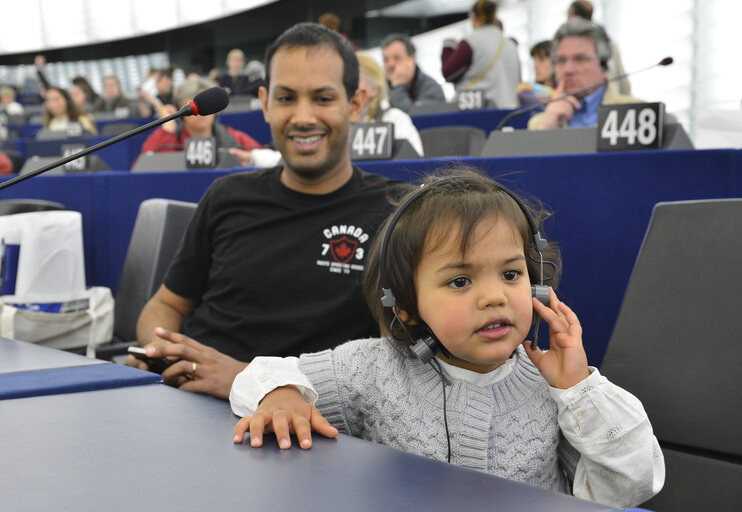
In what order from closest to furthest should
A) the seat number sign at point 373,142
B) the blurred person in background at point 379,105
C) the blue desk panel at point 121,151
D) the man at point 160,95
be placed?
the seat number sign at point 373,142 < the blurred person in background at point 379,105 < the blue desk panel at point 121,151 < the man at point 160,95

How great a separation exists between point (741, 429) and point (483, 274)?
43 centimetres

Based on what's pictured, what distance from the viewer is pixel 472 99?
573cm

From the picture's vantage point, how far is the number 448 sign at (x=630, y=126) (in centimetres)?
211

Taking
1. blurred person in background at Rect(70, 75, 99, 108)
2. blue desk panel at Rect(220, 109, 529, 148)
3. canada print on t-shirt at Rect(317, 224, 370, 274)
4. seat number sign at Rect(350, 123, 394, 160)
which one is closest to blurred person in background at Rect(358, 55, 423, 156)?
seat number sign at Rect(350, 123, 394, 160)

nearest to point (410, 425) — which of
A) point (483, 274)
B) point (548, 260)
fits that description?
point (483, 274)

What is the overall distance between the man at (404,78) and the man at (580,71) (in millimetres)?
2433

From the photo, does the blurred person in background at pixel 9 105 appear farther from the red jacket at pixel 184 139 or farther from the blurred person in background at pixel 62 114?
the red jacket at pixel 184 139

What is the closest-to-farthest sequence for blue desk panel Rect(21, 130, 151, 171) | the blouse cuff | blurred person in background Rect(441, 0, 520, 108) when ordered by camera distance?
the blouse cuff → blurred person in background Rect(441, 0, 520, 108) → blue desk panel Rect(21, 130, 151, 171)

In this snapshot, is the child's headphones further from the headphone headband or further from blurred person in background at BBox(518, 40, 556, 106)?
blurred person in background at BBox(518, 40, 556, 106)

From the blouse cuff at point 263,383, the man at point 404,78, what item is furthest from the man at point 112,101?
the blouse cuff at point 263,383

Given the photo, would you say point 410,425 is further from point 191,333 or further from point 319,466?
point 191,333

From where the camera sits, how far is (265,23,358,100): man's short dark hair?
1793 millimetres

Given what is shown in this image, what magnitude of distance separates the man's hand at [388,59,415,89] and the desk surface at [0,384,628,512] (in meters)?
5.31

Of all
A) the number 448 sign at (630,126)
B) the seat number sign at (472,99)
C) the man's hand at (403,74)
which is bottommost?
the number 448 sign at (630,126)
